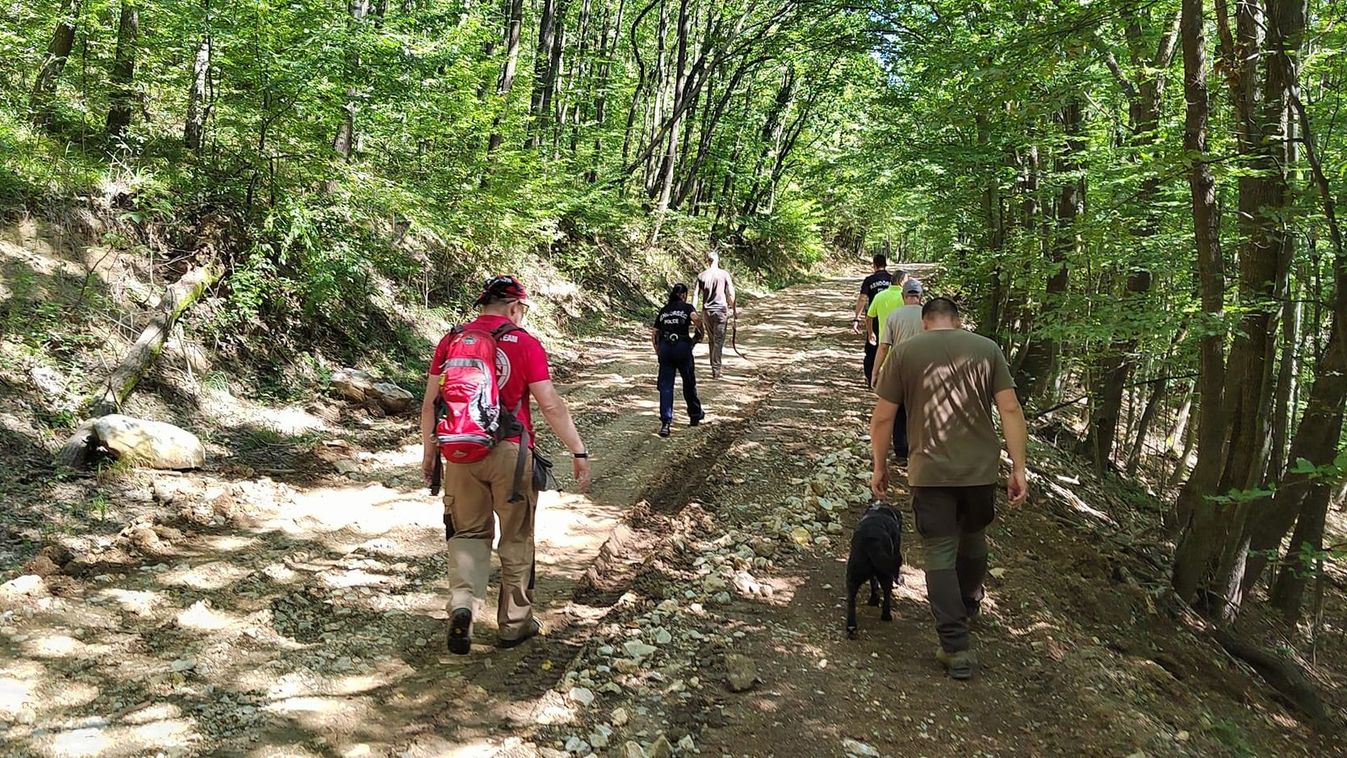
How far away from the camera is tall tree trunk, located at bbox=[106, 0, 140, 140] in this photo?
824 centimetres

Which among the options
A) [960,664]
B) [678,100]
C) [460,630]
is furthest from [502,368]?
[678,100]

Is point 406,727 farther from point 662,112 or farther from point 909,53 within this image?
point 662,112

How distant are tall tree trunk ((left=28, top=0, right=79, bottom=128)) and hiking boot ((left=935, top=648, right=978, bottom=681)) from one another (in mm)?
9676

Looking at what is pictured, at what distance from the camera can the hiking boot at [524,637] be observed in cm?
441

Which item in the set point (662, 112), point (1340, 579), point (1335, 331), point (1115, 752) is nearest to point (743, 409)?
point (1335, 331)

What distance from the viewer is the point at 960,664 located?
14.0ft

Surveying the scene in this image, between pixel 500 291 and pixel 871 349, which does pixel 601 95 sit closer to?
pixel 871 349

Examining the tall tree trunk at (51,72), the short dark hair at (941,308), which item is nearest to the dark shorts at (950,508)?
the short dark hair at (941,308)

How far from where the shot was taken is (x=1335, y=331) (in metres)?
6.94

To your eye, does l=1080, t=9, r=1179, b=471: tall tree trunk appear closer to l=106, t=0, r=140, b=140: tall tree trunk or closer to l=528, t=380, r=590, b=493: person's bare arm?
l=528, t=380, r=590, b=493: person's bare arm

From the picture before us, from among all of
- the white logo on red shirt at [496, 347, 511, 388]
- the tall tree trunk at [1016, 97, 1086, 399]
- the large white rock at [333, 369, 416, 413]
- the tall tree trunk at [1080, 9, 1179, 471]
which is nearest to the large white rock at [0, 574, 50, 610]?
the white logo on red shirt at [496, 347, 511, 388]

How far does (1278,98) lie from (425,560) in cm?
744

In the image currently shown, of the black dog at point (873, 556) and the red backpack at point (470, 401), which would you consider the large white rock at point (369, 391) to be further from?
the black dog at point (873, 556)

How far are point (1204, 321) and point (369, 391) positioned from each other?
27.3 feet
